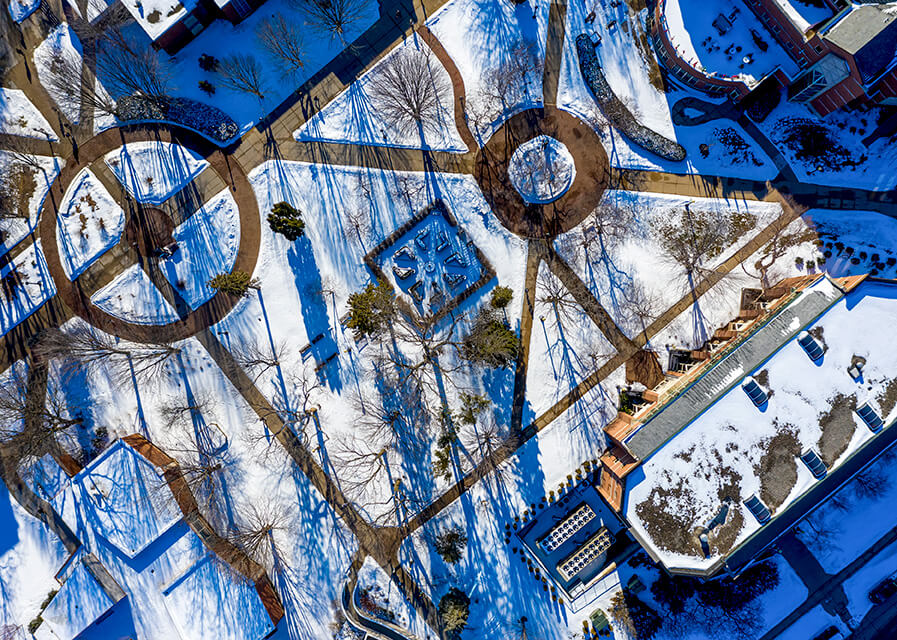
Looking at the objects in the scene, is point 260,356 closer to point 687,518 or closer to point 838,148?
point 687,518

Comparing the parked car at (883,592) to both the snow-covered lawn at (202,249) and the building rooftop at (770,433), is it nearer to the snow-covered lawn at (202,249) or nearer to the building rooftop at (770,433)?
the building rooftop at (770,433)

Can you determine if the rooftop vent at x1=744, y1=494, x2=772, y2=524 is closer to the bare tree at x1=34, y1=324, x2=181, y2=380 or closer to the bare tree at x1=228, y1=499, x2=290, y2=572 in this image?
the bare tree at x1=228, y1=499, x2=290, y2=572

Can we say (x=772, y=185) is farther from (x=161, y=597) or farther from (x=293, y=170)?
(x=161, y=597)

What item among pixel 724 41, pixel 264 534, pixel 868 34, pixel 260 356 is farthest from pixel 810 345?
pixel 264 534

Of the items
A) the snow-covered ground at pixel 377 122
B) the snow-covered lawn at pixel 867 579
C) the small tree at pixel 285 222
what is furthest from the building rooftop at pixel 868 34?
the small tree at pixel 285 222

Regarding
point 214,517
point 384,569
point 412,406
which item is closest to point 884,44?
point 412,406

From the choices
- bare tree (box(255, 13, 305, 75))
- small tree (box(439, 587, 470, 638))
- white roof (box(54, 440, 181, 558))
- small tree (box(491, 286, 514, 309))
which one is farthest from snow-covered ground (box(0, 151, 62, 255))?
small tree (box(439, 587, 470, 638))
